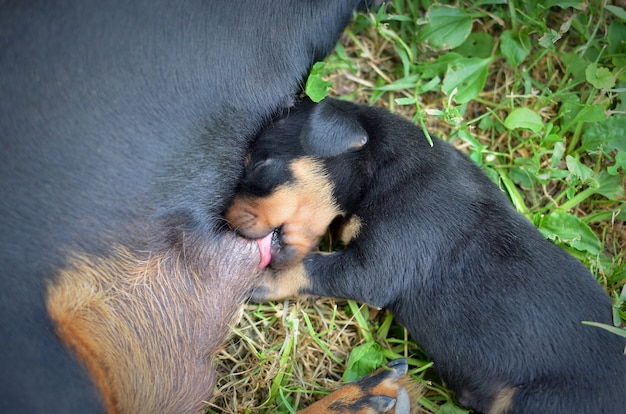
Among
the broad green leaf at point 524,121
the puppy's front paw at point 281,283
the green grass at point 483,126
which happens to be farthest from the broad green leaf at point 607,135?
the puppy's front paw at point 281,283

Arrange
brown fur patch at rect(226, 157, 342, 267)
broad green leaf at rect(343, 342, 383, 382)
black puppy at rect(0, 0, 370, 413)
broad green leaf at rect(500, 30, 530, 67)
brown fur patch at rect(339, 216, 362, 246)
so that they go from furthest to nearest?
1. broad green leaf at rect(500, 30, 530, 67)
2. broad green leaf at rect(343, 342, 383, 382)
3. brown fur patch at rect(339, 216, 362, 246)
4. brown fur patch at rect(226, 157, 342, 267)
5. black puppy at rect(0, 0, 370, 413)

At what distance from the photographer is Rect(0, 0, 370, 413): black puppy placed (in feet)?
7.52

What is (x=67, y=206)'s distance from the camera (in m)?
2.37

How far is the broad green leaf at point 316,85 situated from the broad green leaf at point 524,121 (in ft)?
3.47

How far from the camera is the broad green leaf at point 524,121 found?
137 inches

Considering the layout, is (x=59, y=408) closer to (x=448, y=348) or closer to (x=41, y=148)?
(x=41, y=148)

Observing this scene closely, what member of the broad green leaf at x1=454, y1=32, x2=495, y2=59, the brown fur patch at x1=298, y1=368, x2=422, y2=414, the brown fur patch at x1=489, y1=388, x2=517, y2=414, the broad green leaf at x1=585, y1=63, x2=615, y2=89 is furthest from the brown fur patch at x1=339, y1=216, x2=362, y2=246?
the broad green leaf at x1=585, y1=63, x2=615, y2=89

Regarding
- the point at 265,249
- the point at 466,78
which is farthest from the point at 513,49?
the point at 265,249

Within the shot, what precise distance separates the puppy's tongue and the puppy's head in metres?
0.05

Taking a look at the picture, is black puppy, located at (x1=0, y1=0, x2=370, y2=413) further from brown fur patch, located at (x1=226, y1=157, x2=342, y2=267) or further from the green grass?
the green grass

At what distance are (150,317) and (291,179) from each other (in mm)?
802

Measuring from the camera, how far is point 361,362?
10.6 ft

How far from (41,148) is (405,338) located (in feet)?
6.10

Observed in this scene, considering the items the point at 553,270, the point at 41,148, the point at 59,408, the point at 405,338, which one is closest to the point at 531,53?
the point at 553,270
